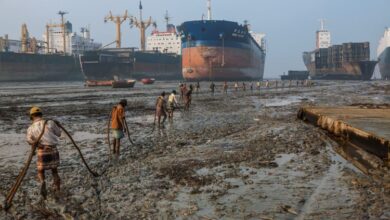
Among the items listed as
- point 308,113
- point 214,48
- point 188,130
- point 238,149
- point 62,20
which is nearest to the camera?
point 238,149

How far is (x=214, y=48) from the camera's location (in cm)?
6550

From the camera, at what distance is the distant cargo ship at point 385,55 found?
281 feet

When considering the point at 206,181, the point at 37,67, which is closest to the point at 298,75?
the point at 37,67

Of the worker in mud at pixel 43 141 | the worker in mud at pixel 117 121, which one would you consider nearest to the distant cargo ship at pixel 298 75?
the worker in mud at pixel 117 121

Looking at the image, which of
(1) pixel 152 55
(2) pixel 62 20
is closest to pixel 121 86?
(1) pixel 152 55

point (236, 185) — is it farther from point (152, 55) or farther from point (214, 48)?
point (152, 55)

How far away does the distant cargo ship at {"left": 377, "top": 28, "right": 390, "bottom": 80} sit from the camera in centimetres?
8554

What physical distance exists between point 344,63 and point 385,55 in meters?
8.58

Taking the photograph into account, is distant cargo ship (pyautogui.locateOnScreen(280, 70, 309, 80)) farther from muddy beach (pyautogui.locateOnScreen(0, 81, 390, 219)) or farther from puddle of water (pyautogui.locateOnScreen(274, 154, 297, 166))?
puddle of water (pyautogui.locateOnScreen(274, 154, 297, 166))

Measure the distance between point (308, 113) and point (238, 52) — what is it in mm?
54074

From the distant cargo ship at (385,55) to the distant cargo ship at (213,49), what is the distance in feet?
119

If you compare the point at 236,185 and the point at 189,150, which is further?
the point at 189,150

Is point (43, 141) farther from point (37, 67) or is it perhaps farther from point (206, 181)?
point (37, 67)

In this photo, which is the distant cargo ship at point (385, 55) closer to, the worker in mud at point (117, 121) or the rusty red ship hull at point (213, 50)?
the rusty red ship hull at point (213, 50)
